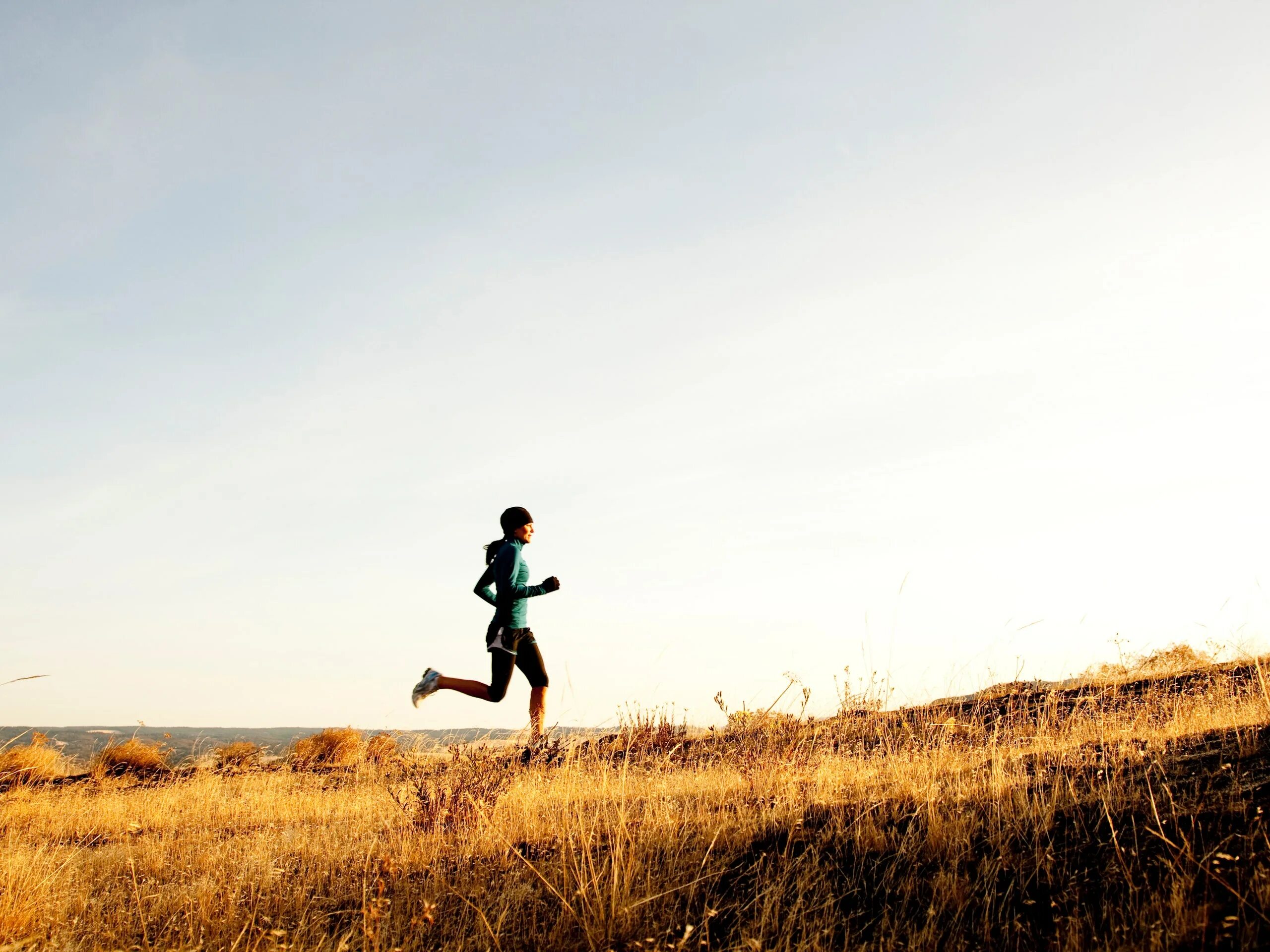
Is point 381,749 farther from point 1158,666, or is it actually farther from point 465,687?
point 1158,666

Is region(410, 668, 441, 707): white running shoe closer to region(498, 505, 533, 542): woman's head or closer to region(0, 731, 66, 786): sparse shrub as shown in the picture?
region(498, 505, 533, 542): woman's head

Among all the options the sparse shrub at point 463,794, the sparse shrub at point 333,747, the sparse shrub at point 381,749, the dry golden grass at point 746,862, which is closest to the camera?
the dry golden grass at point 746,862

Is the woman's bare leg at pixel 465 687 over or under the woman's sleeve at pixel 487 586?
under

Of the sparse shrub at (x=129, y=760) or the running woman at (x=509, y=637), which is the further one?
the sparse shrub at (x=129, y=760)

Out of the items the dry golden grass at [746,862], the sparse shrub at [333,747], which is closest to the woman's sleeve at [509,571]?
the dry golden grass at [746,862]

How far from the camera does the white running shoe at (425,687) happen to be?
792 centimetres

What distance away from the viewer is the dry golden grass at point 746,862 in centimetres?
330

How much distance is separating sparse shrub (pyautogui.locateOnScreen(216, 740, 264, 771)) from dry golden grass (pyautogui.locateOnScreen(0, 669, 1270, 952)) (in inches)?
211

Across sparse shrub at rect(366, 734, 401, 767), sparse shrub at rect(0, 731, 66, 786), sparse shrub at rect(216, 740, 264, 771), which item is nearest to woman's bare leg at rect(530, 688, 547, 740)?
sparse shrub at rect(366, 734, 401, 767)

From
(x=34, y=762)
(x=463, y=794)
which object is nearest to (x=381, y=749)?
(x=34, y=762)

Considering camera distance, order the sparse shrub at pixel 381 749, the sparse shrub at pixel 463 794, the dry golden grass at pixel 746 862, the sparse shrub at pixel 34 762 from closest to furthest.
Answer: the dry golden grass at pixel 746 862 → the sparse shrub at pixel 463 794 → the sparse shrub at pixel 34 762 → the sparse shrub at pixel 381 749

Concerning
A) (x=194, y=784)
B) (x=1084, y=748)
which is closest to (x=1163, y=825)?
(x=1084, y=748)

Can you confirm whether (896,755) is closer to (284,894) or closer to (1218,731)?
(1218,731)

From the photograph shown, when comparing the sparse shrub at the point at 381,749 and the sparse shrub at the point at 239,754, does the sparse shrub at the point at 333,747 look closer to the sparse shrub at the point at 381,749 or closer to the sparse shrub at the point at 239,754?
the sparse shrub at the point at 381,749
